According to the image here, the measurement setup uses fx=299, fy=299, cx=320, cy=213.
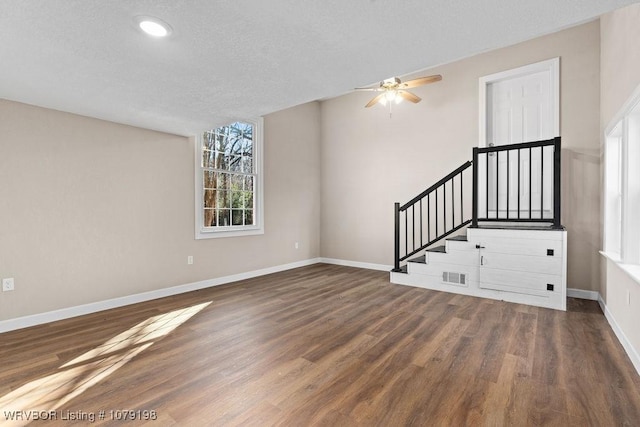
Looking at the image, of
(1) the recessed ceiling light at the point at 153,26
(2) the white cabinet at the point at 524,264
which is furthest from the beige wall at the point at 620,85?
(1) the recessed ceiling light at the point at 153,26

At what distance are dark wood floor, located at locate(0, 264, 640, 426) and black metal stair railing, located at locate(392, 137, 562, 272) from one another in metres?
1.31

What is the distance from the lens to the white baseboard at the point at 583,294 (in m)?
3.82

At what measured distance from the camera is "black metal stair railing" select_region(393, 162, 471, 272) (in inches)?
190

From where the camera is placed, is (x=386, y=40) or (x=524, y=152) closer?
(x=386, y=40)

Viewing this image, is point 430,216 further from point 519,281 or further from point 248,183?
point 248,183

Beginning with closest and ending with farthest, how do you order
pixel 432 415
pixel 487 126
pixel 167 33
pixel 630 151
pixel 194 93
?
pixel 432 415
pixel 167 33
pixel 630 151
pixel 194 93
pixel 487 126

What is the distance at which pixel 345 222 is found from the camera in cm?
632

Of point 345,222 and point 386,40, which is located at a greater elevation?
point 386,40

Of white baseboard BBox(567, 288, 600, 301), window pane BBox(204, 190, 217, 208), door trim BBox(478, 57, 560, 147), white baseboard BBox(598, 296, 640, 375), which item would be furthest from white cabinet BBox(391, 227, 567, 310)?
window pane BBox(204, 190, 217, 208)

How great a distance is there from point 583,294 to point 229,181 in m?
5.32

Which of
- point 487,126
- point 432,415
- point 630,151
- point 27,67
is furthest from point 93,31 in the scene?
point 487,126

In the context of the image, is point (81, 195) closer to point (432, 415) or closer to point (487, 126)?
point (432, 415)

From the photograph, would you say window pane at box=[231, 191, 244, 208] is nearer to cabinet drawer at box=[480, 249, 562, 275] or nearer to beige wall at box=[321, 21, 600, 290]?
beige wall at box=[321, 21, 600, 290]

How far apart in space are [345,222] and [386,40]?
4.63 meters
